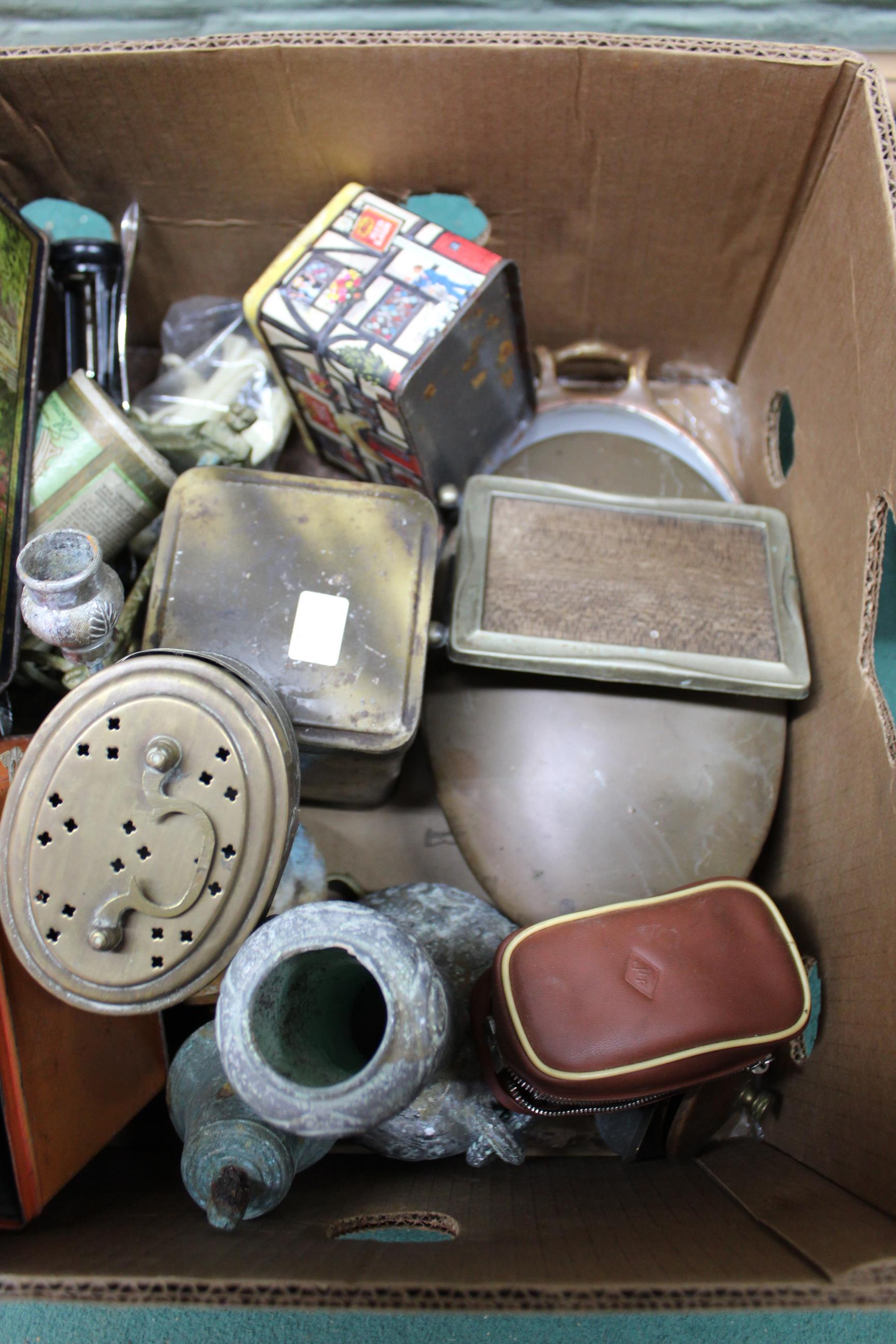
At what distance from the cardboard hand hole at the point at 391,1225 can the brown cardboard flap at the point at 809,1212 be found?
1.04 feet

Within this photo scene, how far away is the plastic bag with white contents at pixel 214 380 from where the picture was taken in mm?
1361

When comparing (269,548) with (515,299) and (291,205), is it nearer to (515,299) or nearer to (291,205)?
(515,299)

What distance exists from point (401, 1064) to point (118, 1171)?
579mm

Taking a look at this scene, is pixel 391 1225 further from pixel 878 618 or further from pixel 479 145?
pixel 479 145

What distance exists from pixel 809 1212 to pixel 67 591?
978mm

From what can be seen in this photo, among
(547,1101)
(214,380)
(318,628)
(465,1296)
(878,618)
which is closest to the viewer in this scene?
(465,1296)

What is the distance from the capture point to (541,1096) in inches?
34.6

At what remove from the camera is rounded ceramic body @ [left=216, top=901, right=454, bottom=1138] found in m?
0.63

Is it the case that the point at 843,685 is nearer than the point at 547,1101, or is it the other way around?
the point at 547,1101

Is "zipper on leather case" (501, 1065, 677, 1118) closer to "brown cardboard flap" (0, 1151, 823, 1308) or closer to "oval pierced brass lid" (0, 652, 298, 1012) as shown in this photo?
"brown cardboard flap" (0, 1151, 823, 1308)

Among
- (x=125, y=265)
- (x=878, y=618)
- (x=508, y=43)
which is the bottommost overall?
(x=878, y=618)

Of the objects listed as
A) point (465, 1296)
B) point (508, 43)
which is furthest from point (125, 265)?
point (465, 1296)

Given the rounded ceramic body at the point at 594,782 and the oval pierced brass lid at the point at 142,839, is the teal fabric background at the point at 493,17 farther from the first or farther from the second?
the oval pierced brass lid at the point at 142,839

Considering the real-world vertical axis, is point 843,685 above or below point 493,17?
below
